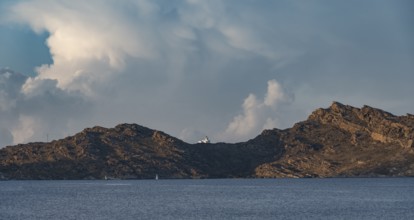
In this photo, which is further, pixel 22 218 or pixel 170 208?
pixel 170 208

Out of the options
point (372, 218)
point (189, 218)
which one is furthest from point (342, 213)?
point (189, 218)

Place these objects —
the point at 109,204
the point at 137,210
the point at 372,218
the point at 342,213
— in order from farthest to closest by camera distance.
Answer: the point at 109,204 < the point at 137,210 < the point at 342,213 < the point at 372,218

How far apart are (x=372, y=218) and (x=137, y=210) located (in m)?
55.9

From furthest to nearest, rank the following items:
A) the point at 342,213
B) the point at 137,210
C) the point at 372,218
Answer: the point at 137,210 → the point at 342,213 → the point at 372,218

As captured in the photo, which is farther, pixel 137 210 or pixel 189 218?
pixel 137 210

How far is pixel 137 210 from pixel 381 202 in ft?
234

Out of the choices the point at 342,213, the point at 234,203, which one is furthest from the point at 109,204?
the point at 342,213

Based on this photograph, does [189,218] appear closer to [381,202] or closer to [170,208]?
[170,208]

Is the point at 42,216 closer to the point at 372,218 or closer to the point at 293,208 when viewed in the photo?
the point at 293,208

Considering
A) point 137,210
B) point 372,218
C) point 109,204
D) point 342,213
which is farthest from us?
point 109,204

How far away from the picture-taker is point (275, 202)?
633 ft

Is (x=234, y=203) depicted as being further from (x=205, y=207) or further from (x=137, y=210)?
(x=137, y=210)

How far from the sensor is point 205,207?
565 ft

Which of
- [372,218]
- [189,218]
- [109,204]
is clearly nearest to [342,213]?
[372,218]
